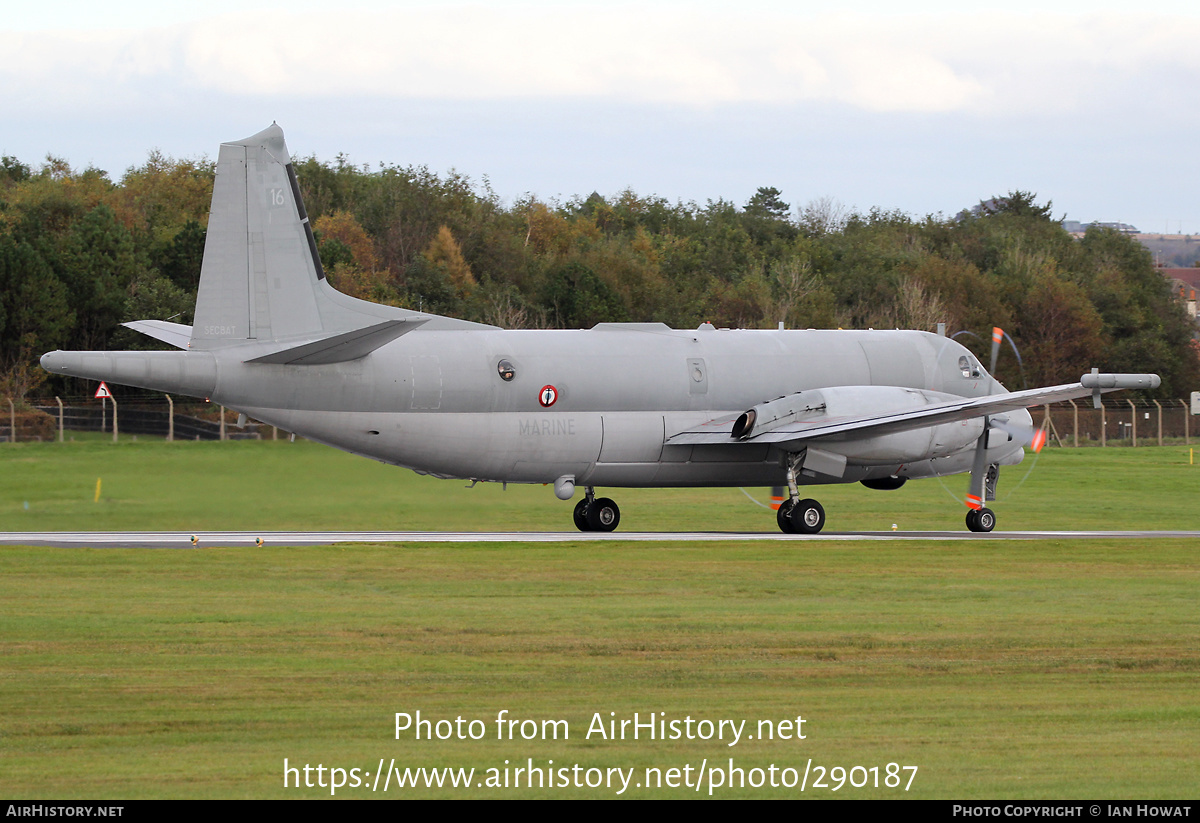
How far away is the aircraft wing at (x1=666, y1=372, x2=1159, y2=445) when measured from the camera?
30859mm

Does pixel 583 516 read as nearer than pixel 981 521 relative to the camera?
Yes

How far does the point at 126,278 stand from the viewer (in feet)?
227

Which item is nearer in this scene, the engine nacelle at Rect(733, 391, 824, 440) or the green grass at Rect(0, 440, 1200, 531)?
the green grass at Rect(0, 440, 1200, 531)

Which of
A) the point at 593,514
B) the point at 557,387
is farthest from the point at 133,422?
the point at 593,514

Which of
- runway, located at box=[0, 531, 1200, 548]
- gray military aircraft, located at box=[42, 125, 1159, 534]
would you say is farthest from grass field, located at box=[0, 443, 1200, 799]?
gray military aircraft, located at box=[42, 125, 1159, 534]

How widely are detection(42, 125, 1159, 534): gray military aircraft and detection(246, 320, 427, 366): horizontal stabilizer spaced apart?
51mm

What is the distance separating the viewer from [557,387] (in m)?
31.3

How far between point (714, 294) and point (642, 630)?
6904 cm

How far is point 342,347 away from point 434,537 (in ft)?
13.8

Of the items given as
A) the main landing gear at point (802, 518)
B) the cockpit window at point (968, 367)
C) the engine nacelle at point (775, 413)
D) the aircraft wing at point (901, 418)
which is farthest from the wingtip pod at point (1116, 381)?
the main landing gear at point (802, 518)

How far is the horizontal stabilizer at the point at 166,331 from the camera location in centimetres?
3183

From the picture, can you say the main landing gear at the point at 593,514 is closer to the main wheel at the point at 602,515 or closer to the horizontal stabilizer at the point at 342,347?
the main wheel at the point at 602,515

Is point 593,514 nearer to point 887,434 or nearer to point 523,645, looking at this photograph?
point 887,434

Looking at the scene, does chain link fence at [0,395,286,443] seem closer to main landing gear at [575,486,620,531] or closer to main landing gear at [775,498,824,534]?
main landing gear at [575,486,620,531]
